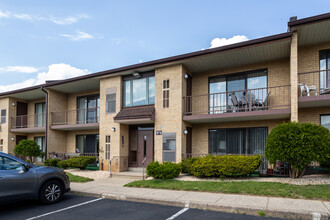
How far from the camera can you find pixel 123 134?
46.3 ft

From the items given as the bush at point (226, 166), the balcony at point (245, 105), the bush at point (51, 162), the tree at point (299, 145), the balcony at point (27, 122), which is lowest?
the bush at point (51, 162)

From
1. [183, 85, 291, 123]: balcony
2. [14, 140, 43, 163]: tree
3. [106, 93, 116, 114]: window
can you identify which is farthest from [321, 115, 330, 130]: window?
[14, 140, 43, 163]: tree

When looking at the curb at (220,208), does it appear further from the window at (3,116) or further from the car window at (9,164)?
the window at (3,116)

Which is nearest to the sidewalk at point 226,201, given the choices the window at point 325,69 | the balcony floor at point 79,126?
the window at point 325,69

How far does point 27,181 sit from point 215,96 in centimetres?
928

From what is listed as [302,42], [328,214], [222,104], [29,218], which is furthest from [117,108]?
[328,214]

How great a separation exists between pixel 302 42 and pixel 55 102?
15.6m

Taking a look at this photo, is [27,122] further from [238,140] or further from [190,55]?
[238,140]

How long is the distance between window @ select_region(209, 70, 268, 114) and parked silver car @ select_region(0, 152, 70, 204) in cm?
733

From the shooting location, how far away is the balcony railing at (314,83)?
1023 centimetres

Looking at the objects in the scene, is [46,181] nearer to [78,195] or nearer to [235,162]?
[78,195]

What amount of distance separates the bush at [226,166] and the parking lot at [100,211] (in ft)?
11.7

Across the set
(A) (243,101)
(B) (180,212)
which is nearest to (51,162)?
(B) (180,212)

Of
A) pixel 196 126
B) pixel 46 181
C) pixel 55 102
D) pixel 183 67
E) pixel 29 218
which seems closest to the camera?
pixel 29 218
